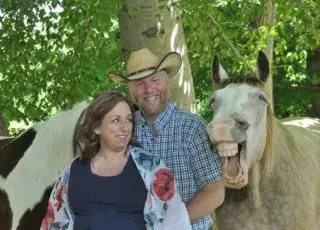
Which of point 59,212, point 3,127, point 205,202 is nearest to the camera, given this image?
point 59,212

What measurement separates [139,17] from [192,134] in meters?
1.92

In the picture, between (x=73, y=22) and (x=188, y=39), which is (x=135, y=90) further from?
(x=188, y=39)

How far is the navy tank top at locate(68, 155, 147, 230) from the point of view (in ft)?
8.83

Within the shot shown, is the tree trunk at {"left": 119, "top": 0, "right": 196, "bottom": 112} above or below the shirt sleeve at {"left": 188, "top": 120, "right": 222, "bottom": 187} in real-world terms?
above

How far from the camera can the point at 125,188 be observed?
8.86 feet

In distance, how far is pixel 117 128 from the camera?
2.77 meters

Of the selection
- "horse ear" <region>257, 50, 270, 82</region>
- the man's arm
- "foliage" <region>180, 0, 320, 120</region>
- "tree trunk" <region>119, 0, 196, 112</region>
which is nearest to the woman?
the man's arm

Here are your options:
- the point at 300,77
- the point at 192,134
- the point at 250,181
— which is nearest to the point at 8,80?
the point at 250,181

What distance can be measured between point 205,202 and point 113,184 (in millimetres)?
525

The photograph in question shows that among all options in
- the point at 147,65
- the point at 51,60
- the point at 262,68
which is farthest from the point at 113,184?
the point at 51,60

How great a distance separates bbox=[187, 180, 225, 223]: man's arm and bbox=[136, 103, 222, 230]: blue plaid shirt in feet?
0.16

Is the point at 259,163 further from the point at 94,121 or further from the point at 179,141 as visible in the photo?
the point at 94,121

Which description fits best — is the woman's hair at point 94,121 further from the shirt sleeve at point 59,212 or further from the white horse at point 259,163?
the white horse at point 259,163

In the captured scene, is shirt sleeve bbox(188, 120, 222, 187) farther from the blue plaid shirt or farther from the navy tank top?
the navy tank top
